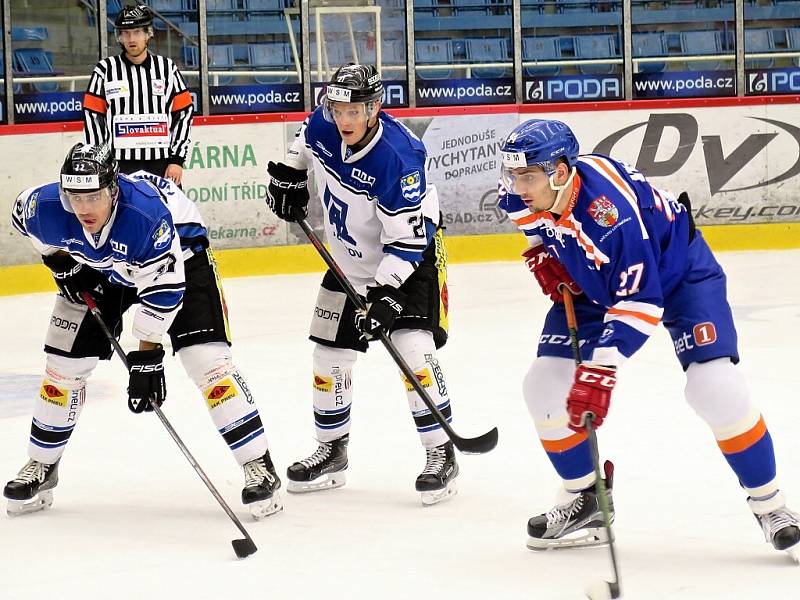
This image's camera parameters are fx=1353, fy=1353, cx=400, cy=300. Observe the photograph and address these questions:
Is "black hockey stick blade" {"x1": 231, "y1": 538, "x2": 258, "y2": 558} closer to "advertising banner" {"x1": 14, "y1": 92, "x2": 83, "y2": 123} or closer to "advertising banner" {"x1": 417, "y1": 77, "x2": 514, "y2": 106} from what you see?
"advertising banner" {"x1": 14, "y1": 92, "x2": 83, "y2": 123}

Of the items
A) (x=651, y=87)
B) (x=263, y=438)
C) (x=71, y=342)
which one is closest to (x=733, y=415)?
(x=263, y=438)

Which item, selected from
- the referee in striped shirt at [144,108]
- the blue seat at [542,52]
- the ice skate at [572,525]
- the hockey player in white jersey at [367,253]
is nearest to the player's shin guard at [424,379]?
the hockey player in white jersey at [367,253]

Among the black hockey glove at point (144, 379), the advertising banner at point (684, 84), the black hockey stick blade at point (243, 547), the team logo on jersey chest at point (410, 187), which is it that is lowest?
the black hockey stick blade at point (243, 547)

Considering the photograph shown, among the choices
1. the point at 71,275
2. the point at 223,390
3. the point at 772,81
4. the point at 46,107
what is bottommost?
the point at 223,390

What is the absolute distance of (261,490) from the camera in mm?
3238

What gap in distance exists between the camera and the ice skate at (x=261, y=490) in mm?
3230

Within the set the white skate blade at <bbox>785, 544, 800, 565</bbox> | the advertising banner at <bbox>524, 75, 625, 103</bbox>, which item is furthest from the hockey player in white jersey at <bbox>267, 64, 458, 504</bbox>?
the advertising banner at <bbox>524, 75, 625, 103</bbox>

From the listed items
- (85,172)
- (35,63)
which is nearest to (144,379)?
(85,172)

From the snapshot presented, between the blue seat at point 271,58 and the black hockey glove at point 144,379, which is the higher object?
the blue seat at point 271,58

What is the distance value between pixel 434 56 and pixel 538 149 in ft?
22.3

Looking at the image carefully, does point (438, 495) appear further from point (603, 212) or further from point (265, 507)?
point (603, 212)

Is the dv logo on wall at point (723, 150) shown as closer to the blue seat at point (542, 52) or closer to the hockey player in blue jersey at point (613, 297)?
the blue seat at point (542, 52)

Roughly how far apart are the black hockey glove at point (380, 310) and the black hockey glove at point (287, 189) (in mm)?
420

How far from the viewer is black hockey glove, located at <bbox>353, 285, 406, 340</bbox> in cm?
328
